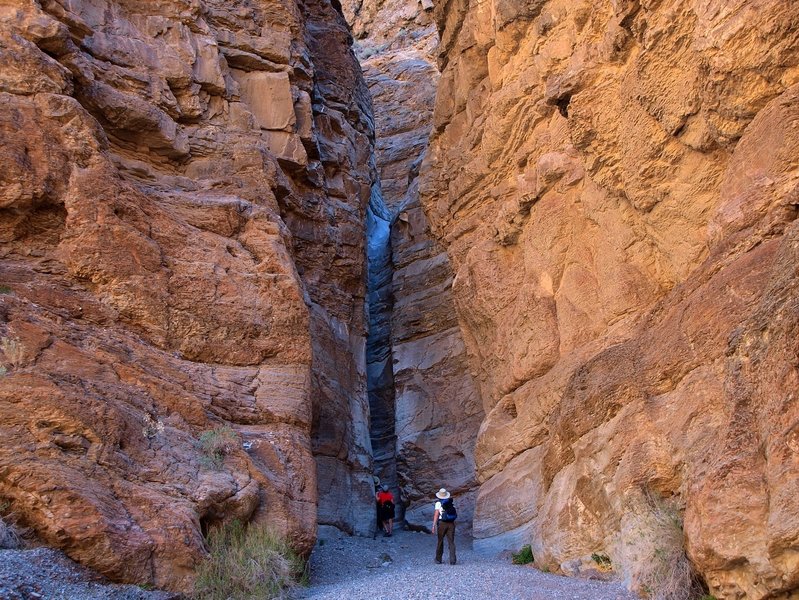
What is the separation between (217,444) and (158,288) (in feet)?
10.3

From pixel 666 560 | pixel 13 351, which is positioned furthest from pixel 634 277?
pixel 13 351

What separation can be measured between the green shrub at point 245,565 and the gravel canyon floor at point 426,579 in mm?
459

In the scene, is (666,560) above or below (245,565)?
above

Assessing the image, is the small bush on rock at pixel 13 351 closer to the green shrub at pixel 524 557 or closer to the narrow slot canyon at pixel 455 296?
the narrow slot canyon at pixel 455 296

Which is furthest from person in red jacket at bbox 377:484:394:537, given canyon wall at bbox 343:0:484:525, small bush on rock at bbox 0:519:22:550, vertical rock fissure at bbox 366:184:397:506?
small bush on rock at bbox 0:519:22:550

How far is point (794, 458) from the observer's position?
617 cm

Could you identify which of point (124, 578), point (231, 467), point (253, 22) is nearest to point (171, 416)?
point (231, 467)

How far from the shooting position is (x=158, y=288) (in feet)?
42.5

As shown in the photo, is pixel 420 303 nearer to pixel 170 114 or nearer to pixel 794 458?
pixel 170 114

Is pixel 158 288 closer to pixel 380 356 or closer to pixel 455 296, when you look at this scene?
pixel 455 296

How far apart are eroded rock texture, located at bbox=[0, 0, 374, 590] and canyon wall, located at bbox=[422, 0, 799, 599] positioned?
171 inches

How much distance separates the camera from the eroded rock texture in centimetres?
934

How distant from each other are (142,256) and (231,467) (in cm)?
410

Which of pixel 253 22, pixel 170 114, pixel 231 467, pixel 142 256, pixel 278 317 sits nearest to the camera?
pixel 231 467
